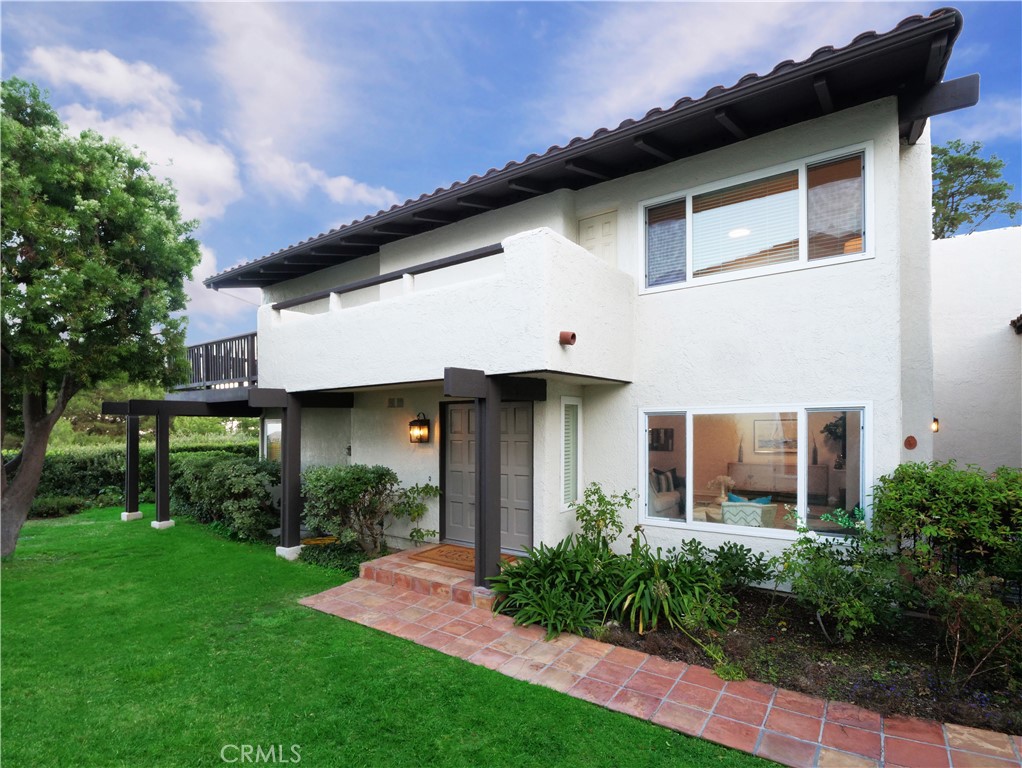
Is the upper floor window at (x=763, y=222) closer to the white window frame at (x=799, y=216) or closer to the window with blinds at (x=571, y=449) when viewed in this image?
the white window frame at (x=799, y=216)

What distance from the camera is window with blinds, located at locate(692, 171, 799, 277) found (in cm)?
678

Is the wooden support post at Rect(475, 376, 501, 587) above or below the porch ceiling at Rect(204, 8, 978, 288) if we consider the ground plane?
below

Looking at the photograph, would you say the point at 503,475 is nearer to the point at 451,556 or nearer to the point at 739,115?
the point at 451,556

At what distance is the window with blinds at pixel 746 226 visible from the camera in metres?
6.78

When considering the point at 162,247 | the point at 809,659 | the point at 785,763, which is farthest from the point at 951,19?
the point at 162,247

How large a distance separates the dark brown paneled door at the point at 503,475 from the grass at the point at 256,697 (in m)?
2.89

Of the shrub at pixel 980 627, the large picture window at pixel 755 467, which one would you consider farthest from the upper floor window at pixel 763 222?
the shrub at pixel 980 627

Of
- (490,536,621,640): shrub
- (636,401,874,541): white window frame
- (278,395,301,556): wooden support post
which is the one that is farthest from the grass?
(636,401,874,541): white window frame

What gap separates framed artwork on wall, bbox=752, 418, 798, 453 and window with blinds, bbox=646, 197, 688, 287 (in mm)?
2448

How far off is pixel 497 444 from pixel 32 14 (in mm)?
12023

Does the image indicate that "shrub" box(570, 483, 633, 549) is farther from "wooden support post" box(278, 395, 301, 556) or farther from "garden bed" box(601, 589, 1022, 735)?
"wooden support post" box(278, 395, 301, 556)

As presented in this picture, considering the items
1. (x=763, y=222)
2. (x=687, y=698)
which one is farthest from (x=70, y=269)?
(x=763, y=222)

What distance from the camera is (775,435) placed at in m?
6.79

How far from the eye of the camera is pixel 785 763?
12.2ft
